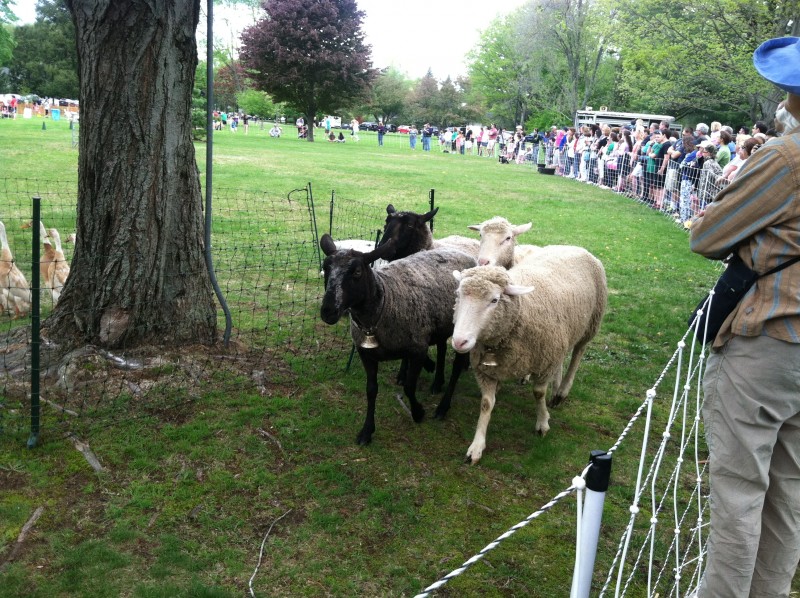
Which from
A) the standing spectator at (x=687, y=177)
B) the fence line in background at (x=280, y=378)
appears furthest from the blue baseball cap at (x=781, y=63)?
the standing spectator at (x=687, y=177)

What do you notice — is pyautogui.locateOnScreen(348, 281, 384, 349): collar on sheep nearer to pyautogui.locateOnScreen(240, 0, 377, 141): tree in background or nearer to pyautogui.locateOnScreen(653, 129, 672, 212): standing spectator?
pyautogui.locateOnScreen(653, 129, 672, 212): standing spectator

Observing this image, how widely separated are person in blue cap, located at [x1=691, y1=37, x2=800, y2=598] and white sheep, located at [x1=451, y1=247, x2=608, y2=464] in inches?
70.2

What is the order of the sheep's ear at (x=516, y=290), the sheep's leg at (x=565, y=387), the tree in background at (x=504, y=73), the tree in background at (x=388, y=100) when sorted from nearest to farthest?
the sheep's ear at (x=516, y=290), the sheep's leg at (x=565, y=387), the tree in background at (x=504, y=73), the tree in background at (x=388, y=100)

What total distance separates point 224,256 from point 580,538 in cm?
780

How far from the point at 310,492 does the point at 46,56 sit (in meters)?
70.0

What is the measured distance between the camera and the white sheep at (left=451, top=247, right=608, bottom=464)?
13.8ft

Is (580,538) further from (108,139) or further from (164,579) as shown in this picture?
(108,139)

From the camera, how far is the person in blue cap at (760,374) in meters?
2.27

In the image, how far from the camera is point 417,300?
4898 millimetres

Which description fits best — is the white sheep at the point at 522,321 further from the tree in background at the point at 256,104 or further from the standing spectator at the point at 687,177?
the tree in background at the point at 256,104

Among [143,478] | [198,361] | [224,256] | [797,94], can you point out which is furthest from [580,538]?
[224,256]

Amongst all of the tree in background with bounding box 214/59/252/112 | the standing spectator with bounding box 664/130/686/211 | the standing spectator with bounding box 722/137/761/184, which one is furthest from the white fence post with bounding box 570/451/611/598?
the tree in background with bounding box 214/59/252/112

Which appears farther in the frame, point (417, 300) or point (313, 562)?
point (417, 300)

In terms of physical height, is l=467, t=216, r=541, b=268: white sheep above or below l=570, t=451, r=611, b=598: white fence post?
above
